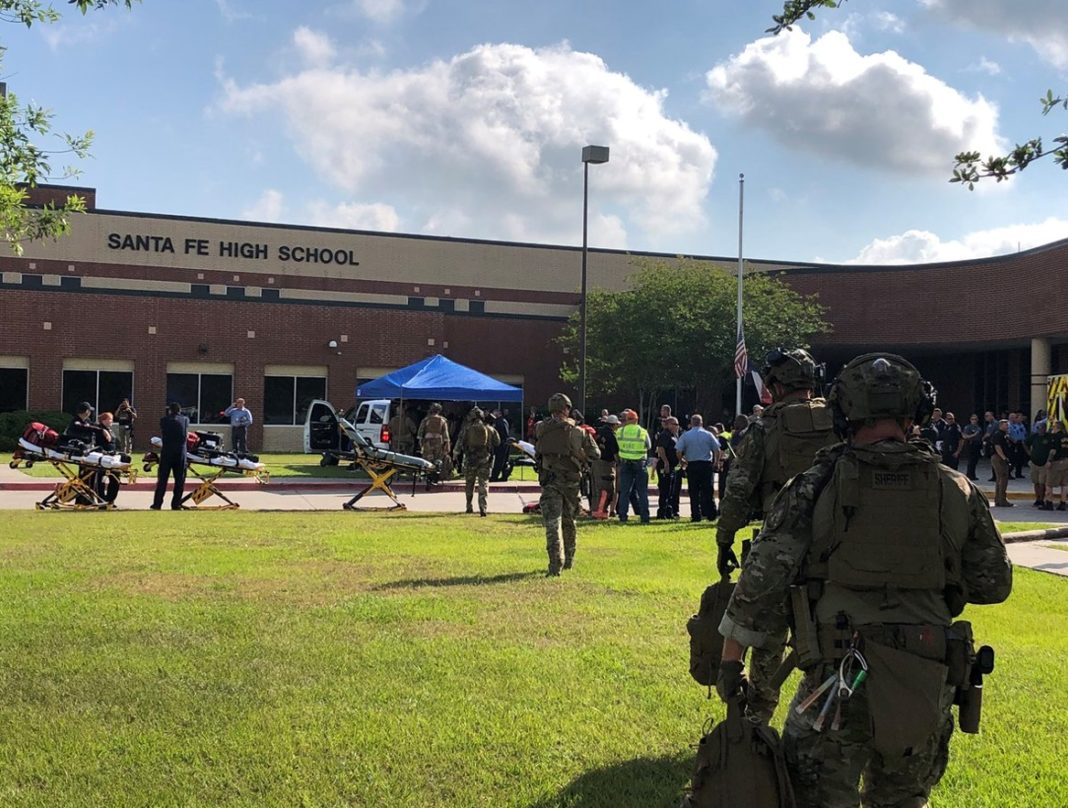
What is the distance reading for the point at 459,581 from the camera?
951 centimetres

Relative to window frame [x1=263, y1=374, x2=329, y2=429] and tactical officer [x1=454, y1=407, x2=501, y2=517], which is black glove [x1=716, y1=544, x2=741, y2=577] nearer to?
tactical officer [x1=454, y1=407, x2=501, y2=517]

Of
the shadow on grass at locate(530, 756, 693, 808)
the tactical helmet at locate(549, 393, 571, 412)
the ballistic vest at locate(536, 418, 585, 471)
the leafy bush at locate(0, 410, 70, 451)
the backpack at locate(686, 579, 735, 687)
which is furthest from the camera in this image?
the leafy bush at locate(0, 410, 70, 451)

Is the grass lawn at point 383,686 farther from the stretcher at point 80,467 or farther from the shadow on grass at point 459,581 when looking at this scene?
the stretcher at point 80,467

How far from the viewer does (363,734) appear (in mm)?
5070

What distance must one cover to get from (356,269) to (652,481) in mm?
25202

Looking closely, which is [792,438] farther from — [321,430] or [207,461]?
[321,430]

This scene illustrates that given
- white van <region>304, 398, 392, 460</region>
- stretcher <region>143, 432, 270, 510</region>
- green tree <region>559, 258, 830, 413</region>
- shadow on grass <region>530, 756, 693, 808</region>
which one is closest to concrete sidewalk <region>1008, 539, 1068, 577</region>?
shadow on grass <region>530, 756, 693, 808</region>

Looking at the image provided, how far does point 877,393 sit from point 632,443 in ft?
40.2

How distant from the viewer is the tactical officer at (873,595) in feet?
10.2

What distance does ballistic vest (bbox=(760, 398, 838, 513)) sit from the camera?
16.6 feet

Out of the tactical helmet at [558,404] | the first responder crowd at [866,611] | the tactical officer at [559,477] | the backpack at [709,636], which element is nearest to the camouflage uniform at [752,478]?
the backpack at [709,636]

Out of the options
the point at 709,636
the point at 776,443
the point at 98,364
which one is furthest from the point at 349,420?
the point at 709,636

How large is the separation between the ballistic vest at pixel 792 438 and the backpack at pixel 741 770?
206cm

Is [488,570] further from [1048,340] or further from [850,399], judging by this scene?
[1048,340]
